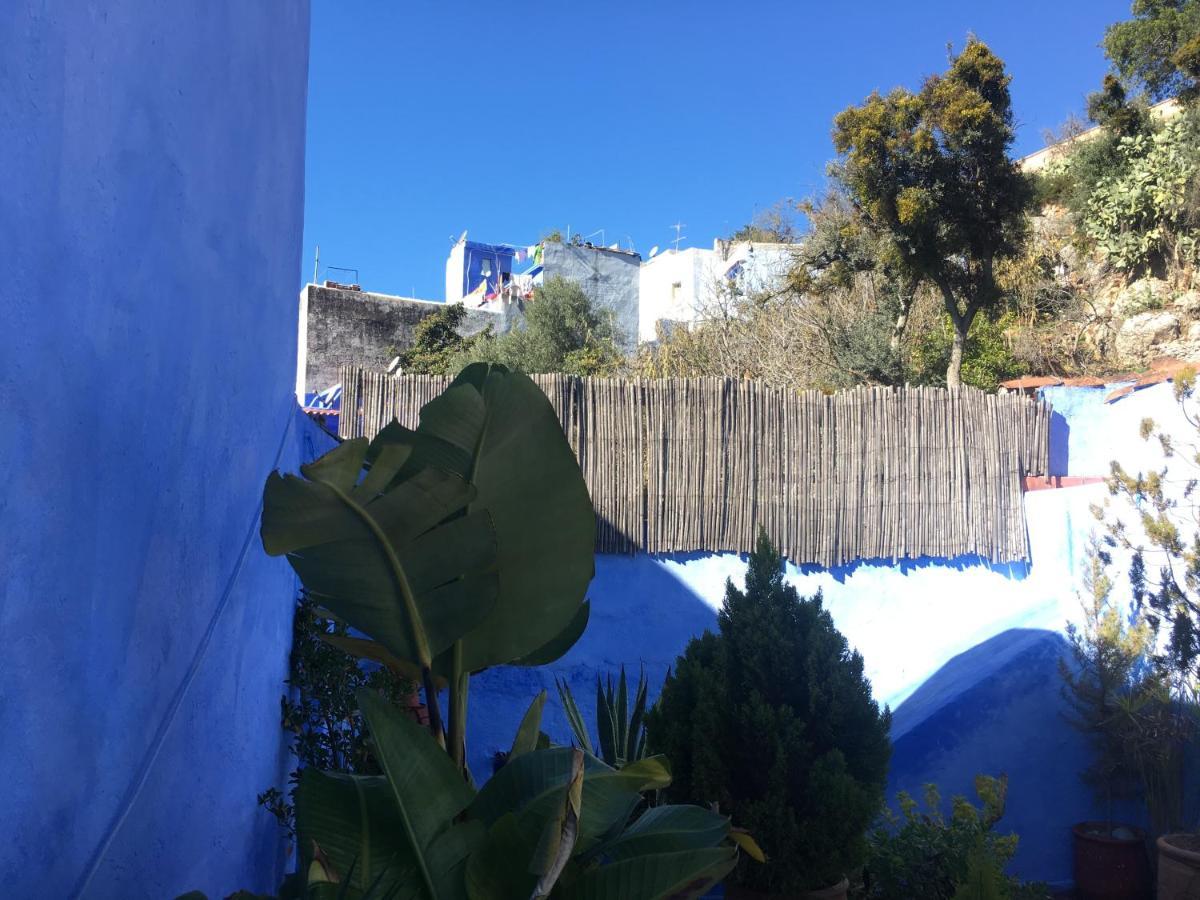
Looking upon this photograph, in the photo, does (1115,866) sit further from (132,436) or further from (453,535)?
(132,436)

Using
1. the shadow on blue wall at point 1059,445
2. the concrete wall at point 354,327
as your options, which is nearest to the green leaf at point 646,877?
the shadow on blue wall at point 1059,445

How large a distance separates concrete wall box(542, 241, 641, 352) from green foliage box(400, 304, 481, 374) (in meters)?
2.70

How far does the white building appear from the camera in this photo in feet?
69.7

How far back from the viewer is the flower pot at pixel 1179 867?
496 cm

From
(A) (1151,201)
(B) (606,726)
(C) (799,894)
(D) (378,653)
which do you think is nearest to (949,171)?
(A) (1151,201)

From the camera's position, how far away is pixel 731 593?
4.54 meters

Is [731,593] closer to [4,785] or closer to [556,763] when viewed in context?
[556,763]

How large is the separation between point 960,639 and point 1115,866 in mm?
1786

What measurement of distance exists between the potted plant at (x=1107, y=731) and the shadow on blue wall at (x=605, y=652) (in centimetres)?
245

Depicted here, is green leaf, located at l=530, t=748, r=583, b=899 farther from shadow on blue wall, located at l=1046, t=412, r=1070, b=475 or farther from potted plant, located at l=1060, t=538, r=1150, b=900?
shadow on blue wall, located at l=1046, t=412, r=1070, b=475

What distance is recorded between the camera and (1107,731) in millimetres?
6109

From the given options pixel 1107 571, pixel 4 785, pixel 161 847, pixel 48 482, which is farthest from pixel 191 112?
pixel 1107 571

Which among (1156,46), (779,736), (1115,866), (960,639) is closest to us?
(779,736)

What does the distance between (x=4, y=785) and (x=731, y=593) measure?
3.32 metres
